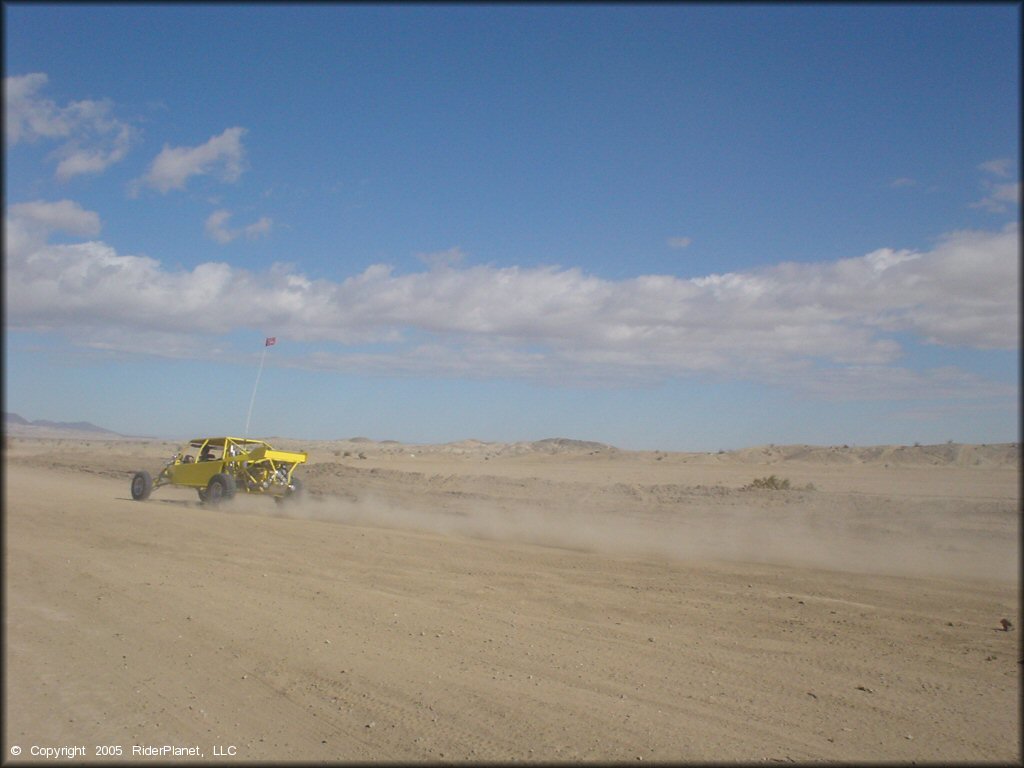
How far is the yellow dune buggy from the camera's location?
73.5ft

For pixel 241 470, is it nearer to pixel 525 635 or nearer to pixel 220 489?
pixel 220 489

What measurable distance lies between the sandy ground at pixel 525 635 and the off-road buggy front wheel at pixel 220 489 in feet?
9.60

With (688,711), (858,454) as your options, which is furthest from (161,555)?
(858,454)

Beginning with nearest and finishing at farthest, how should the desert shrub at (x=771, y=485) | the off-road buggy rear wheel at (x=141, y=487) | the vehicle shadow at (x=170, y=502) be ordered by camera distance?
1. the vehicle shadow at (x=170, y=502)
2. the off-road buggy rear wheel at (x=141, y=487)
3. the desert shrub at (x=771, y=485)

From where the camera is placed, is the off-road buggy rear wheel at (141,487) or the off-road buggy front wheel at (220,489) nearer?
the off-road buggy front wheel at (220,489)

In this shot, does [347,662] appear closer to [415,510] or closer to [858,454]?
[415,510]

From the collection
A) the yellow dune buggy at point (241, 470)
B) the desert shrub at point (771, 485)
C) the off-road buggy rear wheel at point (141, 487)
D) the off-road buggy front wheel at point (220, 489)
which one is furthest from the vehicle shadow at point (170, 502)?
the desert shrub at point (771, 485)

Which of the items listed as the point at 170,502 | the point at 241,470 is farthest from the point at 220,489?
the point at 170,502

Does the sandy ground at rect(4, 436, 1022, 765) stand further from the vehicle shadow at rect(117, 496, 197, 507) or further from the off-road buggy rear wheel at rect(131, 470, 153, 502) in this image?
the off-road buggy rear wheel at rect(131, 470, 153, 502)

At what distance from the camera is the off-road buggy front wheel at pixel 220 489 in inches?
864

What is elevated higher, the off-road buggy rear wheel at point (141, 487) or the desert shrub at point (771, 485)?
the desert shrub at point (771, 485)

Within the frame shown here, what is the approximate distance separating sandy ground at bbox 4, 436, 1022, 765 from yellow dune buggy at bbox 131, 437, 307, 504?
10.9ft

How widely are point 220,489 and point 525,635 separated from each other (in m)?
15.6

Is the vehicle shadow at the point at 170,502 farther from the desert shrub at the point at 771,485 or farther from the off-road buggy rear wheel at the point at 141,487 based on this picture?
the desert shrub at the point at 771,485
